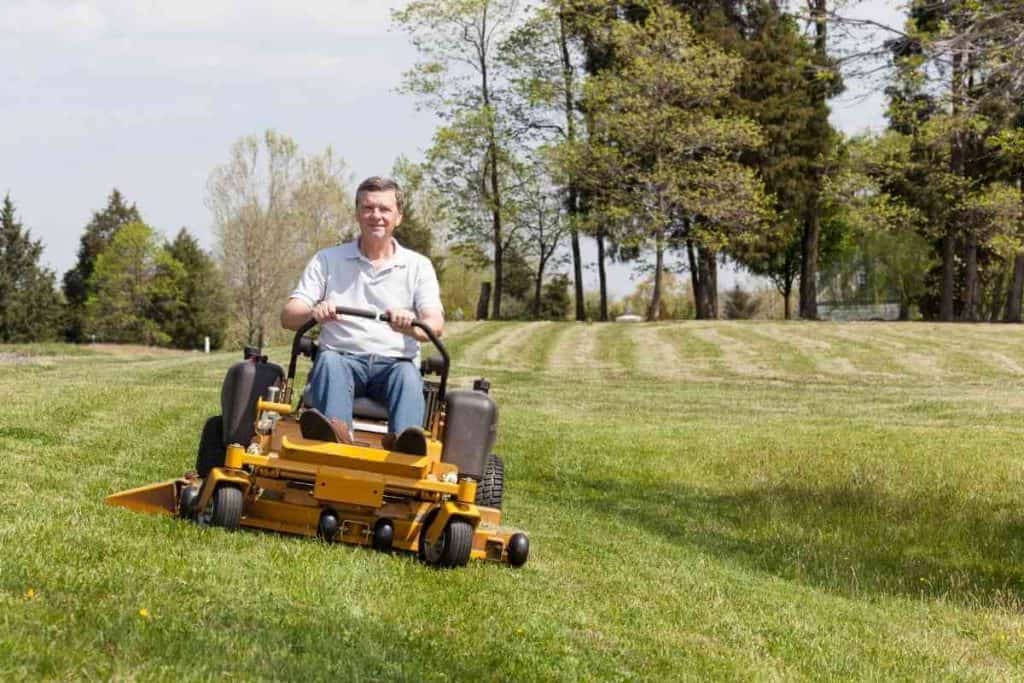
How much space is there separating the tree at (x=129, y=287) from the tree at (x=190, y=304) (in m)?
0.17

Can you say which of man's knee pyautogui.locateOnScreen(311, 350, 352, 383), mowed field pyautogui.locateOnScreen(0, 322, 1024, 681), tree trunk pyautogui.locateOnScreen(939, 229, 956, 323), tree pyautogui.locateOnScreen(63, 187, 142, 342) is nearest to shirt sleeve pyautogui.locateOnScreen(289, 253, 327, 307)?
man's knee pyautogui.locateOnScreen(311, 350, 352, 383)

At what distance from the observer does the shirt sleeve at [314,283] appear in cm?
742

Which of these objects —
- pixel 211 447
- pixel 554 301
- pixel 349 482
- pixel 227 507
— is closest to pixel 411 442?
pixel 349 482

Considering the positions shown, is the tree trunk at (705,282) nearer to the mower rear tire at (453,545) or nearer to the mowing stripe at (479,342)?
the mowing stripe at (479,342)

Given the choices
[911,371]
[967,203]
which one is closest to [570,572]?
[911,371]

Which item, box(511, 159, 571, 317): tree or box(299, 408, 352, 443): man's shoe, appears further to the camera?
box(511, 159, 571, 317): tree

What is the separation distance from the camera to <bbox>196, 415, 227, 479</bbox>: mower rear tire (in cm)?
786

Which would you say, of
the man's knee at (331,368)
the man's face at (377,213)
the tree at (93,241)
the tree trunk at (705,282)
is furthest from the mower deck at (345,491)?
the tree at (93,241)

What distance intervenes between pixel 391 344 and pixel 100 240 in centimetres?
7710

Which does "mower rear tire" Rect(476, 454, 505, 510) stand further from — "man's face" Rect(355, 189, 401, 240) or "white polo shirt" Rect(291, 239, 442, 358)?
"man's face" Rect(355, 189, 401, 240)

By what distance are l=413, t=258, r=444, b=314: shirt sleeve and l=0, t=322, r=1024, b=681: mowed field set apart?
1.54 meters

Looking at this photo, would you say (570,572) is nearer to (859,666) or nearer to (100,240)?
(859,666)

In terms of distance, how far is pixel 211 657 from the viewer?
424 centimetres

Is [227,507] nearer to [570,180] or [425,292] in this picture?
[425,292]
